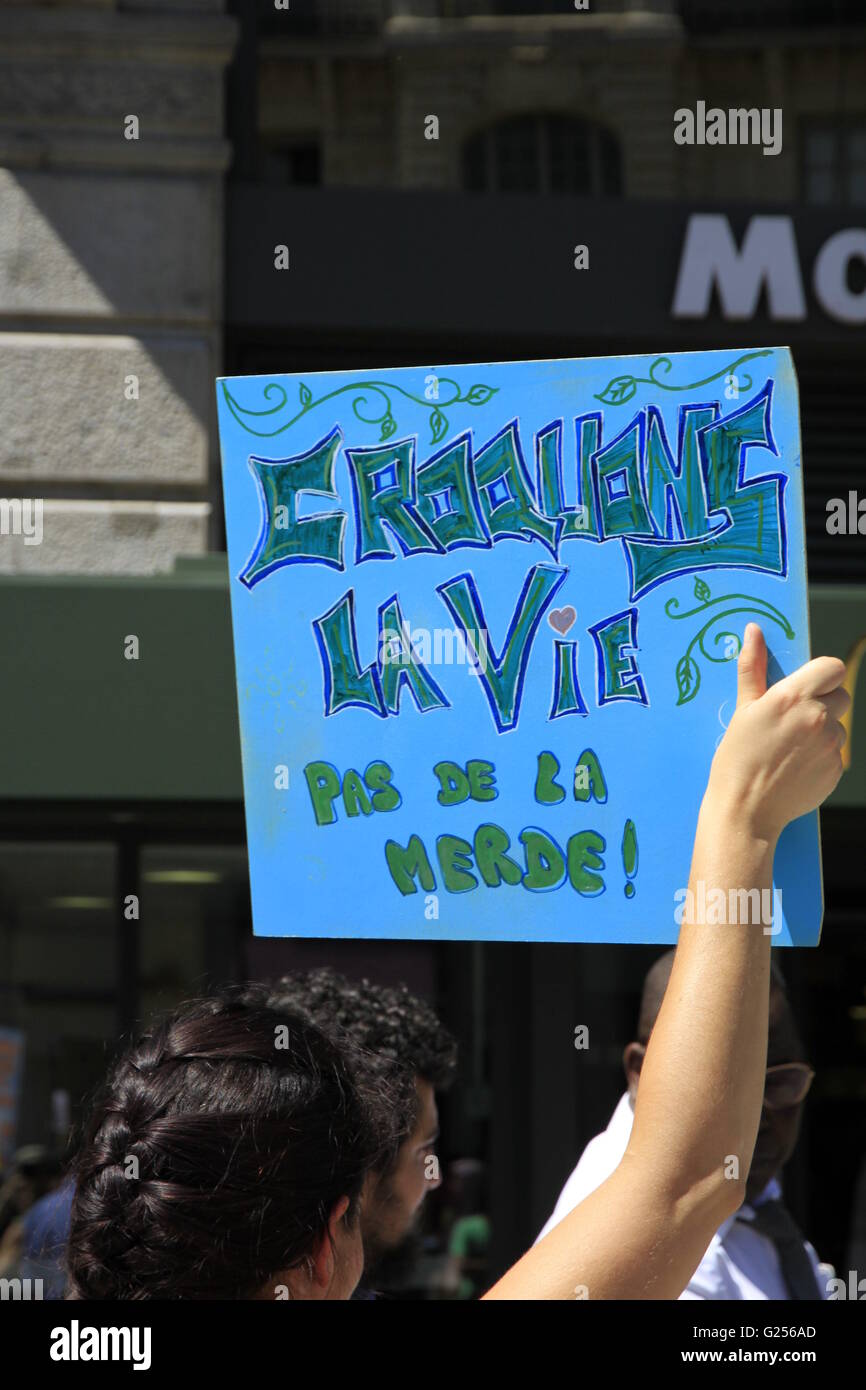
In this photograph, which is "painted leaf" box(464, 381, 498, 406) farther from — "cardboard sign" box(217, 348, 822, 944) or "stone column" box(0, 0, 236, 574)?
"stone column" box(0, 0, 236, 574)

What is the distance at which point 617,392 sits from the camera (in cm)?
220

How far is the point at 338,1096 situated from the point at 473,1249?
5.51 meters

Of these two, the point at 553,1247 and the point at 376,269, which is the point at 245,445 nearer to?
the point at 553,1247

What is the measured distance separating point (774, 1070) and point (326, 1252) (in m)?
1.90

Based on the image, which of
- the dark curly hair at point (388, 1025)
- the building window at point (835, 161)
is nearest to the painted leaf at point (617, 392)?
the dark curly hair at point (388, 1025)

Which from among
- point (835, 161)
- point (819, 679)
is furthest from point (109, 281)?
point (819, 679)

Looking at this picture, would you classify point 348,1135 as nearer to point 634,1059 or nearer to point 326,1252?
point 326,1252

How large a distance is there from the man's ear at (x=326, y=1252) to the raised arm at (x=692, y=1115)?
0.15 metres

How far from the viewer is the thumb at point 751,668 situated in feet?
6.42

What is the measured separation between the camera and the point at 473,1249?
265 inches

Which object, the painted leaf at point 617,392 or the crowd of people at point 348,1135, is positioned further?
the painted leaf at point 617,392

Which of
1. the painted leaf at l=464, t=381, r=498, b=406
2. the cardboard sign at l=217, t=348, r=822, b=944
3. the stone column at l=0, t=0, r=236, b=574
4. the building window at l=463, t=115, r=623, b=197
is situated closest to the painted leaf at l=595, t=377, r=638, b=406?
the cardboard sign at l=217, t=348, r=822, b=944

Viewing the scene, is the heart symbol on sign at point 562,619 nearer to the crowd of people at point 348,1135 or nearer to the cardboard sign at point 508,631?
the cardboard sign at point 508,631

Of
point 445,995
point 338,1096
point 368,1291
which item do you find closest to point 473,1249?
point 445,995
